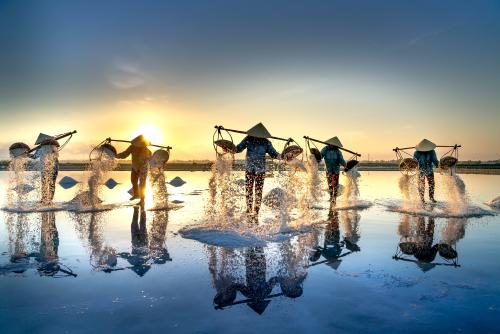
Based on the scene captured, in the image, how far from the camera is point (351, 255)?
6.20 m

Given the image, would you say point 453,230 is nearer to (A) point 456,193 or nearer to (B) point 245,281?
(A) point 456,193

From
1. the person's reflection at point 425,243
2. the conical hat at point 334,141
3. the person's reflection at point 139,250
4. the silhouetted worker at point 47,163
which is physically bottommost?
the person's reflection at point 425,243

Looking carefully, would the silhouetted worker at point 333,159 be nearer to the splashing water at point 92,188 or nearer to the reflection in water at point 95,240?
the reflection in water at point 95,240

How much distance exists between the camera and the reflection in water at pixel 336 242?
19.4 feet

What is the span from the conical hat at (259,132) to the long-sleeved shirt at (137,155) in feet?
18.0

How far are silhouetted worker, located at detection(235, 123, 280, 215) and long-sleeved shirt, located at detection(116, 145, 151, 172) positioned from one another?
16.5ft

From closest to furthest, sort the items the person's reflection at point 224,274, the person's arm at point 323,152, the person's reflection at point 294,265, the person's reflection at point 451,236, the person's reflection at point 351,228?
1. the person's reflection at point 224,274
2. the person's reflection at point 294,265
3. the person's reflection at point 451,236
4. the person's reflection at point 351,228
5. the person's arm at point 323,152

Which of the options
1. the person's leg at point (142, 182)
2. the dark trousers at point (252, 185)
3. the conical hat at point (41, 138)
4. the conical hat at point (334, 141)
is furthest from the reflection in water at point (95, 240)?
the conical hat at point (334, 141)

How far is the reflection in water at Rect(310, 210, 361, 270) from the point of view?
233 inches

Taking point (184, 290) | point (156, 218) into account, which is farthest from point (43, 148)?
point (184, 290)

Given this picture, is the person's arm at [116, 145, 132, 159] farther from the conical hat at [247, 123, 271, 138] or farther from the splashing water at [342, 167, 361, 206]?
the splashing water at [342, 167, 361, 206]

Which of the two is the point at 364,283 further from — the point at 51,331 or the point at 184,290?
the point at 51,331

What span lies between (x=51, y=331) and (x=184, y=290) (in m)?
1.49

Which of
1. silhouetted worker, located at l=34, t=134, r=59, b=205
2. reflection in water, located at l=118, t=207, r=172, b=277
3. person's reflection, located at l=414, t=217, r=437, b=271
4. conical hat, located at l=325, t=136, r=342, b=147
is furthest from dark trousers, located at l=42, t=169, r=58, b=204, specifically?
person's reflection, located at l=414, t=217, r=437, b=271
